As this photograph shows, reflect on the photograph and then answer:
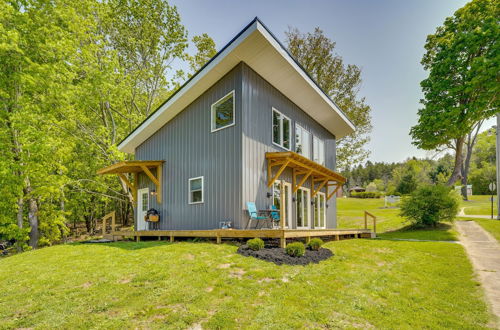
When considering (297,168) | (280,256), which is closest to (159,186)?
(297,168)

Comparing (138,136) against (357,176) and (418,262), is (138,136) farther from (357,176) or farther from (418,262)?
(357,176)

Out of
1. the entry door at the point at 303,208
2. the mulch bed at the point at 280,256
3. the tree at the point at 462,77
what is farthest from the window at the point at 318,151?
the tree at the point at 462,77

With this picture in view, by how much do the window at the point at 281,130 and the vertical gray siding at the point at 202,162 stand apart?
2142 millimetres

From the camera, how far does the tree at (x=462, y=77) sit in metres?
15.2

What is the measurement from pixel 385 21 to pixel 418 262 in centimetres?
1332

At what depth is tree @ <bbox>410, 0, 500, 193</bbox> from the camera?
1516 centimetres

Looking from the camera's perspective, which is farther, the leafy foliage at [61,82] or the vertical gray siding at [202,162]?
the leafy foliage at [61,82]

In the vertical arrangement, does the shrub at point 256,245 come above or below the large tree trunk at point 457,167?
below

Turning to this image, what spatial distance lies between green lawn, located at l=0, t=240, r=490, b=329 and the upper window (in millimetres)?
4276

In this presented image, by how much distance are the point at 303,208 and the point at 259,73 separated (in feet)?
19.8

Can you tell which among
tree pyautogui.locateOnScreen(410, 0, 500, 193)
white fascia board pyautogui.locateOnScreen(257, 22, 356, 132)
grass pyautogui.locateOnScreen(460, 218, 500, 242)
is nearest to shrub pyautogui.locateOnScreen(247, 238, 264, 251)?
white fascia board pyautogui.locateOnScreen(257, 22, 356, 132)

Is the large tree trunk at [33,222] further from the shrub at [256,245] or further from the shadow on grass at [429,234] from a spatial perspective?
the shadow on grass at [429,234]

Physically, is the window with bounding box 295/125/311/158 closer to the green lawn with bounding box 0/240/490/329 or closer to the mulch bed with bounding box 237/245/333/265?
the mulch bed with bounding box 237/245/333/265

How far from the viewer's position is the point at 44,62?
45.6ft
